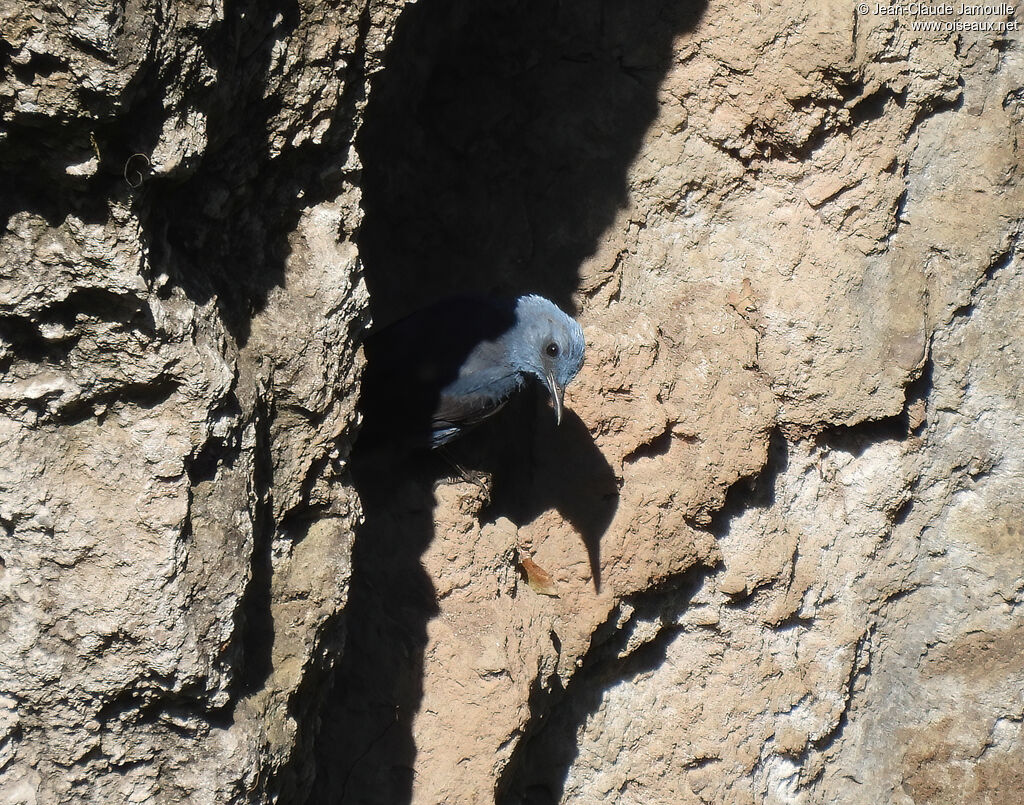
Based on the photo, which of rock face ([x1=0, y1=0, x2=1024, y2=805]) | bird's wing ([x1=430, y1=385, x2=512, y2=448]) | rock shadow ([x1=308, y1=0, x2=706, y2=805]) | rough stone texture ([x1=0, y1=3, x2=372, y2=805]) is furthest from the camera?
bird's wing ([x1=430, y1=385, x2=512, y2=448])

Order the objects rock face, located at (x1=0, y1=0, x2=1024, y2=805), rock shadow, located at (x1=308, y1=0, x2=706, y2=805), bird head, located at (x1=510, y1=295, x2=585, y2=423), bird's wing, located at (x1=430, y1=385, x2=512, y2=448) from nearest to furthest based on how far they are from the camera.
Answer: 1. rock face, located at (x1=0, y1=0, x2=1024, y2=805)
2. rock shadow, located at (x1=308, y1=0, x2=706, y2=805)
3. bird head, located at (x1=510, y1=295, x2=585, y2=423)
4. bird's wing, located at (x1=430, y1=385, x2=512, y2=448)

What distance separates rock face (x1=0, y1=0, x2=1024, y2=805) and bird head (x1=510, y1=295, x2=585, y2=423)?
15 cm

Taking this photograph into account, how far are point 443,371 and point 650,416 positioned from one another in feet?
2.75

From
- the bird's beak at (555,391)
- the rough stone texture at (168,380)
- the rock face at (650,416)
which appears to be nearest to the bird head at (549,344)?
the bird's beak at (555,391)

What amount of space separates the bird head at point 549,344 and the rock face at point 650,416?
15 cm

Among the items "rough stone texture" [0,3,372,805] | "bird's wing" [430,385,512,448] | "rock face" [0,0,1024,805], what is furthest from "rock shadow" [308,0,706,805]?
"rough stone texture" [0,3,372,805]

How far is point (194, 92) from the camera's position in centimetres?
A: 205

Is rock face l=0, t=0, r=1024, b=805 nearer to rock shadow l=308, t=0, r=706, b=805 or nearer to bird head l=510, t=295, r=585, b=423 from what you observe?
rock shadow l=308, t=0, r=706, b=805

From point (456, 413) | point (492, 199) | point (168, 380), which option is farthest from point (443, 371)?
point (168, 380)

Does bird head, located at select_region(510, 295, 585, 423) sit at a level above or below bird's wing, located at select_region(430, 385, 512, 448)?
above

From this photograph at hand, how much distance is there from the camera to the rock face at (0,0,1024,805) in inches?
102

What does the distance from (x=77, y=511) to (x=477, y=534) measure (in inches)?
65.1

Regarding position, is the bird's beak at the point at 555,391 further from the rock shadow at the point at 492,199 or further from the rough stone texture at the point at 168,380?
the rough stone texture at the point at 168,380

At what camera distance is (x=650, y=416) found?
3668 millimetres
